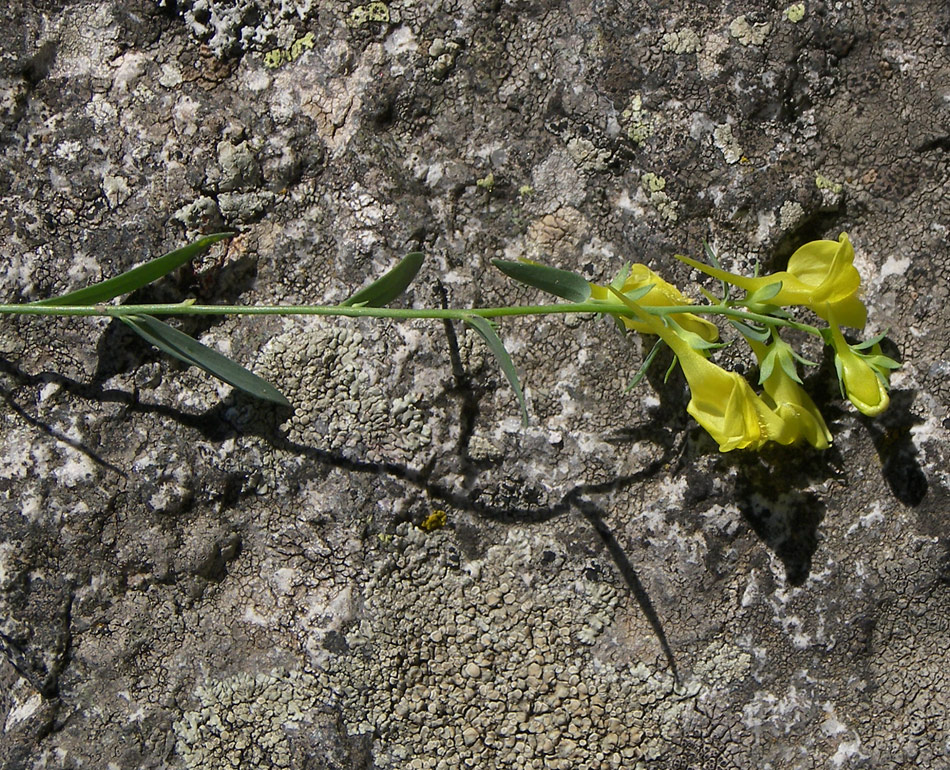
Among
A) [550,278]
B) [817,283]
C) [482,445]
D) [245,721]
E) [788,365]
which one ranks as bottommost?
[245,721]

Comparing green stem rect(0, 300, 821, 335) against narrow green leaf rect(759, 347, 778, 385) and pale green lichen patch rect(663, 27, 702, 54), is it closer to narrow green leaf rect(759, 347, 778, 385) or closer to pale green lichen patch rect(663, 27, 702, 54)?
narrow green leaf rect(759, 347, 778, 385)

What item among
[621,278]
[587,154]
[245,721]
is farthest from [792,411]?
[245,721]

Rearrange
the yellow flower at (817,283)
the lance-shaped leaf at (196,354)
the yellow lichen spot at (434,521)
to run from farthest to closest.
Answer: the yellow lichen spot at (434,521), the lance-shaped leaf at (196,354), the yellow flower at (817,283)

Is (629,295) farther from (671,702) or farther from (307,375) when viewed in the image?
(671,702)

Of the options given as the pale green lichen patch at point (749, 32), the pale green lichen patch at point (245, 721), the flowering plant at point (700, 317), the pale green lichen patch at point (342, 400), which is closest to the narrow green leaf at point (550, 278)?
the flowering plant at point (700, 317)

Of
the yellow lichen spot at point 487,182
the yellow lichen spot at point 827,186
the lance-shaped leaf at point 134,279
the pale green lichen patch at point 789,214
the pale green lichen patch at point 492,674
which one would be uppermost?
the lance-shaped leaf at point 134,279

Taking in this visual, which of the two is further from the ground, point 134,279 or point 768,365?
point 134,279

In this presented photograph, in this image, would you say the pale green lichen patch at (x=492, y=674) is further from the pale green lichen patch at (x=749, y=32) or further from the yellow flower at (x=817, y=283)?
the pale green lichen patch at (x=749, y=32)

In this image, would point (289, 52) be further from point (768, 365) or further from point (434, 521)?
point (768, 365)
